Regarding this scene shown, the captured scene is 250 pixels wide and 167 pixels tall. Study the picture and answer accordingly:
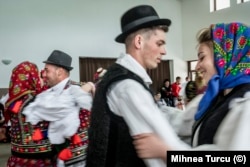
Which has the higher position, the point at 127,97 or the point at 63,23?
the point at 63,23

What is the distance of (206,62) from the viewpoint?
4.32ft

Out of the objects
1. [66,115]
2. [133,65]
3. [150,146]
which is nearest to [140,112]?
[150,146]

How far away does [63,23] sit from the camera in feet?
28.2

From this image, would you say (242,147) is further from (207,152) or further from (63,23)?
(63,23)

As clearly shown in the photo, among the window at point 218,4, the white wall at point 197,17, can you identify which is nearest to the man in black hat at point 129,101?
the white wall at point 197,17

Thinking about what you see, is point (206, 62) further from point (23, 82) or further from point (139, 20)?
point (23, 82)

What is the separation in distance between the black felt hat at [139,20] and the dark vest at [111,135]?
196mm

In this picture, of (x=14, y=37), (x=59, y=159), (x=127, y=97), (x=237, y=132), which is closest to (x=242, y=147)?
(x=237, y=132)

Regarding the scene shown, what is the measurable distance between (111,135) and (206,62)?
541 mm

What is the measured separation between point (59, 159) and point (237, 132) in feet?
4.74

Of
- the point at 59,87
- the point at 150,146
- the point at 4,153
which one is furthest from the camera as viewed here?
the point at 4,153

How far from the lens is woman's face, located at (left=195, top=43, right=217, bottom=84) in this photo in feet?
4.26

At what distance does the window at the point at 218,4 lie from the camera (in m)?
9.80

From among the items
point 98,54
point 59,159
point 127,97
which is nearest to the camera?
point 127,97
